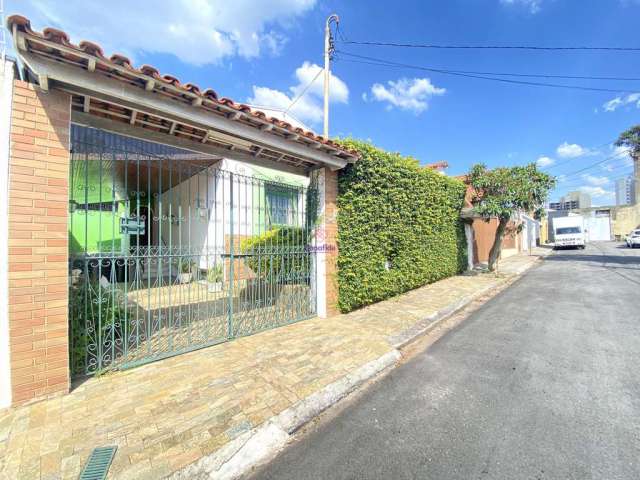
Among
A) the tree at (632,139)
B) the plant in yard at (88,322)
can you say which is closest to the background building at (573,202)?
the tree at (632,139)

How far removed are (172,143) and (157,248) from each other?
1.44 meters

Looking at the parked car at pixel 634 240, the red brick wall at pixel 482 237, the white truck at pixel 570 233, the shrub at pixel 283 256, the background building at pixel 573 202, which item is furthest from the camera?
the background building at pixel 573 202

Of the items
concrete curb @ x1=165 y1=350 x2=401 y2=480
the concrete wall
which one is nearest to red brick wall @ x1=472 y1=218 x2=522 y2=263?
concrete curb @ x1=165 y1=350 x2=401 y2=480

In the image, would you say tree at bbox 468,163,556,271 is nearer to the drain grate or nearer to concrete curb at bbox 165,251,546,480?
concrete curb at bbox 165,251,546,480

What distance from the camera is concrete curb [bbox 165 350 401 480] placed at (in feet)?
6.52

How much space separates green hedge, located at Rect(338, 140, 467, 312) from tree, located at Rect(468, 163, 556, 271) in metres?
1.99

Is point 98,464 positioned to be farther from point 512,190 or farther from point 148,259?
A: point 512,190

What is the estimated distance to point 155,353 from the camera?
3.71 m

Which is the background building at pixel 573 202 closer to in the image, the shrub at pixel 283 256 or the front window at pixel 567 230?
the front window at pixel 567 230

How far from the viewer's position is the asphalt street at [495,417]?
78.5 inches

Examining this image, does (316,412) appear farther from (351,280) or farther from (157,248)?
(351,280)

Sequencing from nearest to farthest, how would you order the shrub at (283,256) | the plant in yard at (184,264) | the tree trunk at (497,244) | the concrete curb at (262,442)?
the concrete curb at (262,442)
the plant in yard at (184,264)
the shrub at (283,256)
the tree trunk at (497,244)

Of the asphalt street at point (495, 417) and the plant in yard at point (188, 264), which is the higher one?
the plant in yard at point (188, 264)

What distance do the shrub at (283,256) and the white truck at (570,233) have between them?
29.6 m
